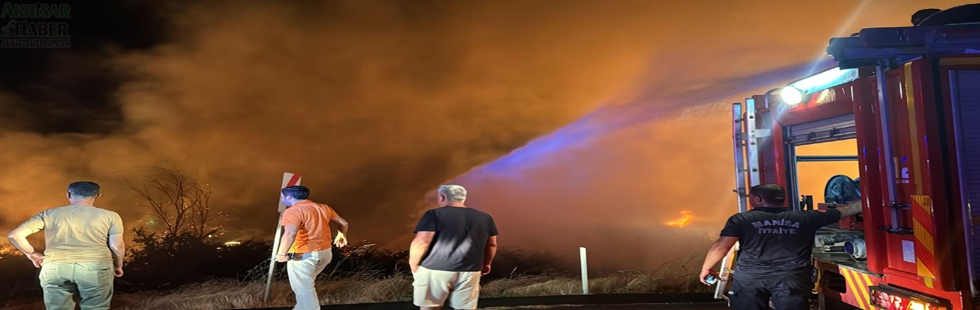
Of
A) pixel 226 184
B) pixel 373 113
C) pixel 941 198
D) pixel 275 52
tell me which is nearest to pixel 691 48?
pixel 373 113

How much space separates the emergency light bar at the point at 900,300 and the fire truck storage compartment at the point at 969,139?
359mm

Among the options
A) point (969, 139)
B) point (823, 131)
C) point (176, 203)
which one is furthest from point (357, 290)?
point (969, 139)

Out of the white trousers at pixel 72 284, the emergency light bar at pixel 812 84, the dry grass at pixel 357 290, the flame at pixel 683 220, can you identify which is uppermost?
the emergency light bar at pixel 812 84

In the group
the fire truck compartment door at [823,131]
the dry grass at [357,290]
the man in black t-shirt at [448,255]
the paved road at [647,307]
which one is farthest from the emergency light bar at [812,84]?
the dry grass at [357,290]

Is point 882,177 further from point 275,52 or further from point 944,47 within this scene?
point 275,52

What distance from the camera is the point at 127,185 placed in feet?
35.6

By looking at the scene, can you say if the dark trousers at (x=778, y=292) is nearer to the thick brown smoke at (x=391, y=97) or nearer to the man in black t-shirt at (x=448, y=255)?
the man in black t-shirt at (x=448, y=255)

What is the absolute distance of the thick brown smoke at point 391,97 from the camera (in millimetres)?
10672

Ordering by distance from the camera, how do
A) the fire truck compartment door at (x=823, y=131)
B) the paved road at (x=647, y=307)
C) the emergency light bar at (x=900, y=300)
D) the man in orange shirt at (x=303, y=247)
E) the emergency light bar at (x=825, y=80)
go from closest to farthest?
the emergency light bar at (x=900, y=300)
the emergency light bar at (x=825, y=80)
the fire truck compartment door at (x=823, y=131)
the man in orange shirt at (x=303, y=247)
the paved road at (x=647, y=307)

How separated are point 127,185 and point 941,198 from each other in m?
12.5

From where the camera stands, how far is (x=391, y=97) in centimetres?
1168

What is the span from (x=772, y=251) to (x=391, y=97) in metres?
8.87

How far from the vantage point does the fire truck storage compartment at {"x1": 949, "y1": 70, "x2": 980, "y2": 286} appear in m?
3.60

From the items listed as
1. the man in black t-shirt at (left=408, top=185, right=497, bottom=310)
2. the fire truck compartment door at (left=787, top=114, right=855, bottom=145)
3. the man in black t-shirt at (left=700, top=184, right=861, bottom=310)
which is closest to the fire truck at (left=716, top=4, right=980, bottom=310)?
the fire truck compartment door at (left=787, top=114, right=855, bottom=145)
